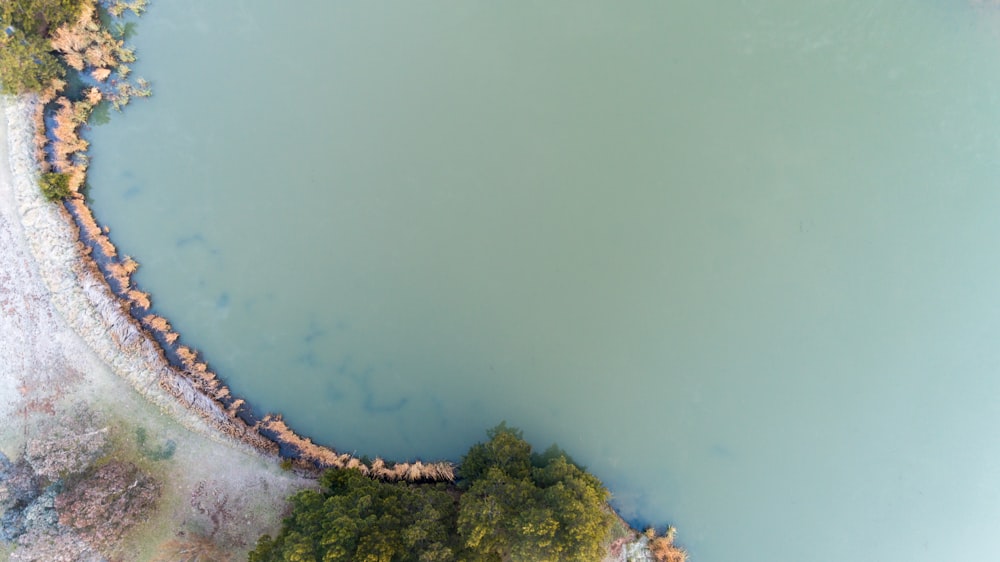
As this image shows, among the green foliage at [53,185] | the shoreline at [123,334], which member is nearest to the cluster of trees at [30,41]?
the shoreline at [123,334]

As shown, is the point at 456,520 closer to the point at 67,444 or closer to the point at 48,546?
the point at 48,546

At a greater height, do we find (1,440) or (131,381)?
(131,381)

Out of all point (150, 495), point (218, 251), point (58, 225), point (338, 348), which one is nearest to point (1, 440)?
point (150, 495)

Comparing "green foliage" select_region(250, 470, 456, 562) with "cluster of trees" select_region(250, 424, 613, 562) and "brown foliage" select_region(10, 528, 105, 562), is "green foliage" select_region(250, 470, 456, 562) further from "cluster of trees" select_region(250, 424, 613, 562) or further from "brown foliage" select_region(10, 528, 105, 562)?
"brown foliage" select_region(10, 528, 105, 562)

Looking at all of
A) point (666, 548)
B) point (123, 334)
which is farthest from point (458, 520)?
point (123, 334)

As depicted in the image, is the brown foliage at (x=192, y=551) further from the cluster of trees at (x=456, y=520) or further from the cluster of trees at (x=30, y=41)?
the cluster of trees at (x=30, y=41)

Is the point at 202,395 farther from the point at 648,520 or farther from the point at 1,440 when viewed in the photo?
the point at 648,520
